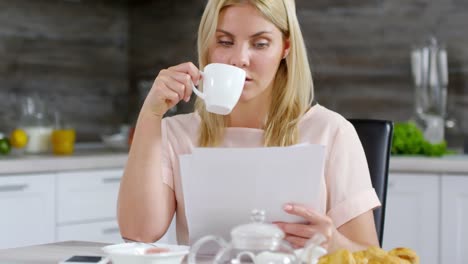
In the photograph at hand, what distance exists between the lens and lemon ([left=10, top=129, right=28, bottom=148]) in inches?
142

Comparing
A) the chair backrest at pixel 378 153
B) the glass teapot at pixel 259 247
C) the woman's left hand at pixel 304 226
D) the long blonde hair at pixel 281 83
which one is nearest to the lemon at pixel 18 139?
the long blonde hair at pixel 281 83

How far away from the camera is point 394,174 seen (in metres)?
3.27

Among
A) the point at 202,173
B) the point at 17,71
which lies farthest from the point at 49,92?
the point at 202,173

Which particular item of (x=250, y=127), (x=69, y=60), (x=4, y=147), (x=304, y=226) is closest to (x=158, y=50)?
(x=69, y=60)

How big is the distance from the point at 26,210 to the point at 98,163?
1.30 feet

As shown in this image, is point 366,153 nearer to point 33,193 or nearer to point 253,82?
point 253,82

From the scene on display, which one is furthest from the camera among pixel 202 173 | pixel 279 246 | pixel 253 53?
pixel 253 53

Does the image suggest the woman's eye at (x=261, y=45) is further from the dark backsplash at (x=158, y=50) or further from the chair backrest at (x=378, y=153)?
the dark backsplash at (x=158, y=50)

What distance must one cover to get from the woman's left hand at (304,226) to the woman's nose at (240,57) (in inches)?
16.9

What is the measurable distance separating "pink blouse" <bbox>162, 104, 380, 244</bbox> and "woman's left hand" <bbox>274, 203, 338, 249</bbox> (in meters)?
0.29

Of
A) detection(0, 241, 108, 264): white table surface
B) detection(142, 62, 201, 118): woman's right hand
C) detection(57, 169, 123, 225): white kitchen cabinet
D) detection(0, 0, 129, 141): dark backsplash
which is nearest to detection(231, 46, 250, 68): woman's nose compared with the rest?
detection(142, 62, 201, 118): woman's right hand

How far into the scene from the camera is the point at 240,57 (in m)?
1.89

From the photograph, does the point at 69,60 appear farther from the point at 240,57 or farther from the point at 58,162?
the point at 240,57

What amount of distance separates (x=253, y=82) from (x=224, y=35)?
129 mm
